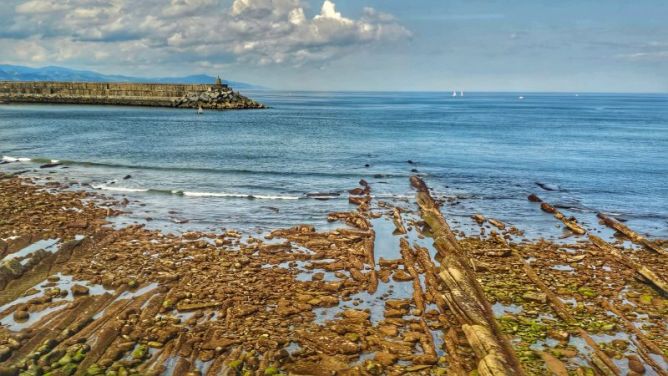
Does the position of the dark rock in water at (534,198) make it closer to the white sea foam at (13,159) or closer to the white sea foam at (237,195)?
the white sea foam at (237,195)

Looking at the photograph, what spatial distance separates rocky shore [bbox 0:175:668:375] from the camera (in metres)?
12.6

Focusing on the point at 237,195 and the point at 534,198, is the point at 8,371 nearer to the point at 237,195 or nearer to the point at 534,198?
the point at 237,195

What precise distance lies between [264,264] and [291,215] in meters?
8.31

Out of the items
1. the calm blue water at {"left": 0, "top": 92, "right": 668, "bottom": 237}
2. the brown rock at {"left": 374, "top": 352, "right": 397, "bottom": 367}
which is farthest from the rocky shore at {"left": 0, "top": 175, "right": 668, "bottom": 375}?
the calm blue water at {"left": 0, "top": 92, "right": 668, "bottom": 237}

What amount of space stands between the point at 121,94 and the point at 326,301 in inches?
5965

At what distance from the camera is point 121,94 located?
147625 millimetres

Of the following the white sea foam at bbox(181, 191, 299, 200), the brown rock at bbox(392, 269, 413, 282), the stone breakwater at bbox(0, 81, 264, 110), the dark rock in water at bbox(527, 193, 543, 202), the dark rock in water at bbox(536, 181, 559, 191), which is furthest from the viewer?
the stone breakwater at bbox(0, 81, 264, 110)

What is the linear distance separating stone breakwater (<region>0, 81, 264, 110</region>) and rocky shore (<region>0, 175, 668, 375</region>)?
12230cm

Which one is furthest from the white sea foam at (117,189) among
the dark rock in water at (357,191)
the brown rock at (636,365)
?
the brown rock at (636,365)

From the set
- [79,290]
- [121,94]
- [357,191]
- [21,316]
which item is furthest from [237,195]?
[121,94]

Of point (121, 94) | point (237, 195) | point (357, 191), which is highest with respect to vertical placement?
point (121, 94)

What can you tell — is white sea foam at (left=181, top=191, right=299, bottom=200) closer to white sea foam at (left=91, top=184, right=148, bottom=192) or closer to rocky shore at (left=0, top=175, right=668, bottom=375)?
white sea foam at (left=91, top=184, right=148, bottom=192)

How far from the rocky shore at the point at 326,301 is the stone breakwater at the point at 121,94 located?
12230cm

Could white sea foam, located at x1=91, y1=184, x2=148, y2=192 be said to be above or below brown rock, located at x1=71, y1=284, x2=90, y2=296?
above
